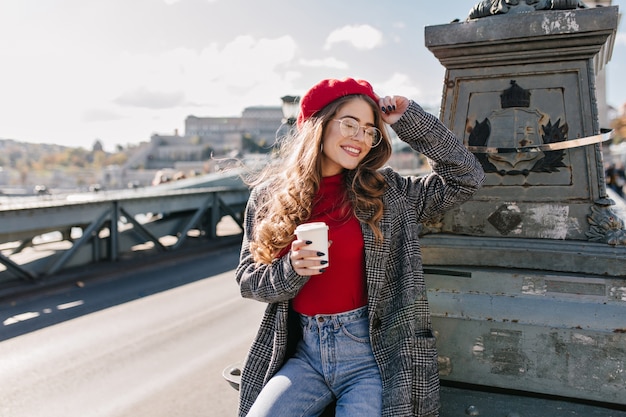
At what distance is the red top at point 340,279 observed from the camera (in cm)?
210

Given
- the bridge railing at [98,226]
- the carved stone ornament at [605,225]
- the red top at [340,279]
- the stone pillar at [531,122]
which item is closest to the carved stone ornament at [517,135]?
the stone pillar at [531,122]

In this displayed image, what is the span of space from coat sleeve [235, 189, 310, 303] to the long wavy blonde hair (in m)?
0.04

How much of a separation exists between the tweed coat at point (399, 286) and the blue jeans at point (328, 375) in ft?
0.15

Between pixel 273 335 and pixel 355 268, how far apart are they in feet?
1.41

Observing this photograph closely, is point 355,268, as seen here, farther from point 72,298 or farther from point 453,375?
point 72,298

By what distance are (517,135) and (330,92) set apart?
1176mm

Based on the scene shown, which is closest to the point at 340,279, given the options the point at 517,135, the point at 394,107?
the point at 394,107

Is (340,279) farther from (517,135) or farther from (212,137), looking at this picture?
(212,137)

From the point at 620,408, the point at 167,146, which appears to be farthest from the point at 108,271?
the point at 167,146

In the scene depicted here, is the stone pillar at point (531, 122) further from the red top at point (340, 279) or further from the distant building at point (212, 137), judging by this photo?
the distant building at point (212, 137)

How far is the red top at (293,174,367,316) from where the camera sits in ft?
6.90

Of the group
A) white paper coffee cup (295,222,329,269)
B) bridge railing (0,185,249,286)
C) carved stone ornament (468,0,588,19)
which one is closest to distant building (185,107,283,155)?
bridge railing (0,185,249,286)

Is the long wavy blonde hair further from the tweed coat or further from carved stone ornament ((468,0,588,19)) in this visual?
carved stone ornament ((468,0,588,19))

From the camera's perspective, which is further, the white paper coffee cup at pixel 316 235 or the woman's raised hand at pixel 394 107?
the woman's raised hand at pixel 394 107
